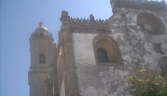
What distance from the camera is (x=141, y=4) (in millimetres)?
20234

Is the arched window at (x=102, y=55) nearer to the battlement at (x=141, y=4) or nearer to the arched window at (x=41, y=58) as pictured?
the battlement at (x=141, y=4)

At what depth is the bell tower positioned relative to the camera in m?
26.5

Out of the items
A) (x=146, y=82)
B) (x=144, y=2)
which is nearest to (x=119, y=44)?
(x=144, y=2)

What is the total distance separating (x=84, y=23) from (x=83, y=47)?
209cm

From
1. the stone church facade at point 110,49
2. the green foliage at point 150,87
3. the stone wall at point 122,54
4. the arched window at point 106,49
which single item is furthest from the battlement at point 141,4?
the green foliage at point 150,87

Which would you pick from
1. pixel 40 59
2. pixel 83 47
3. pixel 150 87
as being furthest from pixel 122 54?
pixel 40 59

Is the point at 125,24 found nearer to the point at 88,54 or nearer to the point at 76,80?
the point at 88,54

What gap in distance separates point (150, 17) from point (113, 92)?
7.25m

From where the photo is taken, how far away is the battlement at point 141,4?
19.9m

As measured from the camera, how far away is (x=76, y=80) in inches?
602

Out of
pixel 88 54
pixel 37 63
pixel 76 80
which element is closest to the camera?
pixel 76 80

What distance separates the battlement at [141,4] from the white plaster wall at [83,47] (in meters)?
3.75

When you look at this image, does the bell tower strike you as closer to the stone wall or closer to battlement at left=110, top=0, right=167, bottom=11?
battlement at left=110, top=0, right=167, bottom=11

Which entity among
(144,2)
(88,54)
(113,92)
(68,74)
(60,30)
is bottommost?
(113,92)
